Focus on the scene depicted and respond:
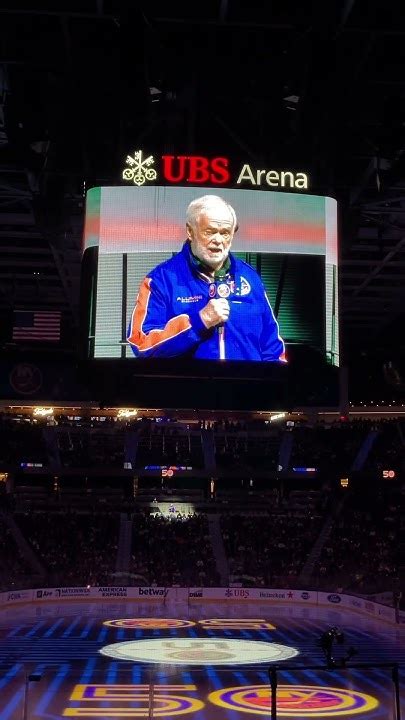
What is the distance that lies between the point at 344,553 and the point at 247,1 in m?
33.0

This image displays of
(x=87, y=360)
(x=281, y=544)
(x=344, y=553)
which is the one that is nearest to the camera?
(x=87, y=360)

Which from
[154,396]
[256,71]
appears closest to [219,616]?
[154,396]

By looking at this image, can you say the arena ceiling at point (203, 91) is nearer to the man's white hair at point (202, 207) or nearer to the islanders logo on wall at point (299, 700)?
the man's white hair at point (202, 207)

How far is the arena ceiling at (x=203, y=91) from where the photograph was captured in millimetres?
15289

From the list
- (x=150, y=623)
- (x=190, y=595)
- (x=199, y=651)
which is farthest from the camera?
(x=190, y=595)

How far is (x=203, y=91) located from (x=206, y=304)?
4985 millimetres

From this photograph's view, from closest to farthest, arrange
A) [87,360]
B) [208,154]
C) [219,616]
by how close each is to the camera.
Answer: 1. [87,360]
2. [208,154]
3. [219,616]

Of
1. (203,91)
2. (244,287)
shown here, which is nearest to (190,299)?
(244,287)

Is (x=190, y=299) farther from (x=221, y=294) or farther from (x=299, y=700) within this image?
(x=299, y=700)

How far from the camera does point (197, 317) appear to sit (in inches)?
624

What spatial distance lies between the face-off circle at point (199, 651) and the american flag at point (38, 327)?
10.2 meters

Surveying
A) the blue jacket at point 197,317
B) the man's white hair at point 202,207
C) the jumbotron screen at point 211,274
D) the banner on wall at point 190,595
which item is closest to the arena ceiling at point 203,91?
the jumbotron screen at point 211,274

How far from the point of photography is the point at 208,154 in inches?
681

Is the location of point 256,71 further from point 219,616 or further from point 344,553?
point 344,553
